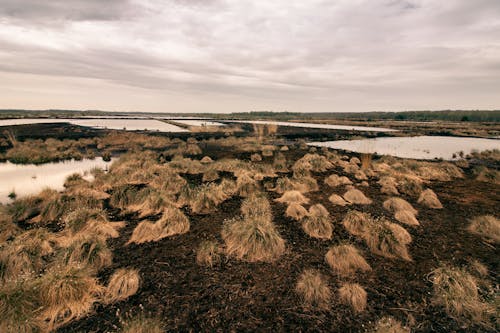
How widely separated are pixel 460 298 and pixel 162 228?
8.87 metres

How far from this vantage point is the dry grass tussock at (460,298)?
5223 mm

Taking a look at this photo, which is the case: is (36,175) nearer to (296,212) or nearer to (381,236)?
(296,212)

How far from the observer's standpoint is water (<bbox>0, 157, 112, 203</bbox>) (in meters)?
15.7

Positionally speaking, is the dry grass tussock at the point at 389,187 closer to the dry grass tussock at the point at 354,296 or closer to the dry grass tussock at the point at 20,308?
the dry grass tussock at the point at 354,296

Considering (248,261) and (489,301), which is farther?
(248,261)

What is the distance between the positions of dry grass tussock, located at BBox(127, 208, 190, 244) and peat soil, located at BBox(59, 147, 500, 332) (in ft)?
0.97

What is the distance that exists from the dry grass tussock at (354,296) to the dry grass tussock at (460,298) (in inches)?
65.3

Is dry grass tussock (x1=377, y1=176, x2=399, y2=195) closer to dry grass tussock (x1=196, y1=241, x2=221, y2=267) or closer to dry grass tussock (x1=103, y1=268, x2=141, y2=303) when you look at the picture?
dry grass tussock (x1=196, y1=241, x2=221, y2=267)

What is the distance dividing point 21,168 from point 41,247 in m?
20.0

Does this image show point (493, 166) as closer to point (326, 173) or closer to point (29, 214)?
point (326, 173)

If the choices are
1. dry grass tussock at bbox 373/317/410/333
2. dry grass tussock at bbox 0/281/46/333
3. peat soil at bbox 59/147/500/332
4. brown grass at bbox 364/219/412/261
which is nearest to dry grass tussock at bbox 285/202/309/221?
peat soil at bbox 59/147/500/332

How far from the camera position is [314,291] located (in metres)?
5.95

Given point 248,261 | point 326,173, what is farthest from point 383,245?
point 326,173

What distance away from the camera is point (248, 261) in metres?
7.50
